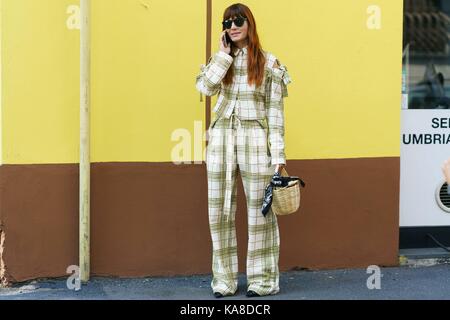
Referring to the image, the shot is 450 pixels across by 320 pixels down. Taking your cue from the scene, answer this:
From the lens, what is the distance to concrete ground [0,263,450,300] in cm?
553

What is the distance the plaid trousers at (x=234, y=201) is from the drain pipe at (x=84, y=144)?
89cm

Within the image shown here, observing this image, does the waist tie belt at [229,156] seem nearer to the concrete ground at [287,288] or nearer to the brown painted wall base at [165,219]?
the brown painted wall base at [165,219]

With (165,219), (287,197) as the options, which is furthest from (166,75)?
(287,197)

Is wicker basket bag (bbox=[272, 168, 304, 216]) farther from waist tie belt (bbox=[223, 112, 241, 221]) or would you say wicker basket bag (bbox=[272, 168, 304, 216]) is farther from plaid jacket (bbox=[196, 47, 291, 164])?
waist tie belt (bbox=[223, 112, 241, 221])

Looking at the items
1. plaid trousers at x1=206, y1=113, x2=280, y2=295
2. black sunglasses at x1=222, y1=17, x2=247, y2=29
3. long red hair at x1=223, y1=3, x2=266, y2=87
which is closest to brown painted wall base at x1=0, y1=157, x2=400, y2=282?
plaid trousers at x1=206, y1=113, x2=280, y2=295

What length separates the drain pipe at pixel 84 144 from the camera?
5.50 metres

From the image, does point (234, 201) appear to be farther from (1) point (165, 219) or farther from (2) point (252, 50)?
(2) point (252, 50)

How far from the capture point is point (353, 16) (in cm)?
614

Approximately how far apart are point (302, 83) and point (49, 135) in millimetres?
1963

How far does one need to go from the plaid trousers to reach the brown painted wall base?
0.50 m

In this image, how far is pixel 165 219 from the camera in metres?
5.90

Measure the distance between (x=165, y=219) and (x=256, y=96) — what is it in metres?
1.24

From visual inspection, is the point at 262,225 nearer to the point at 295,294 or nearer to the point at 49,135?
the point at 295,294
